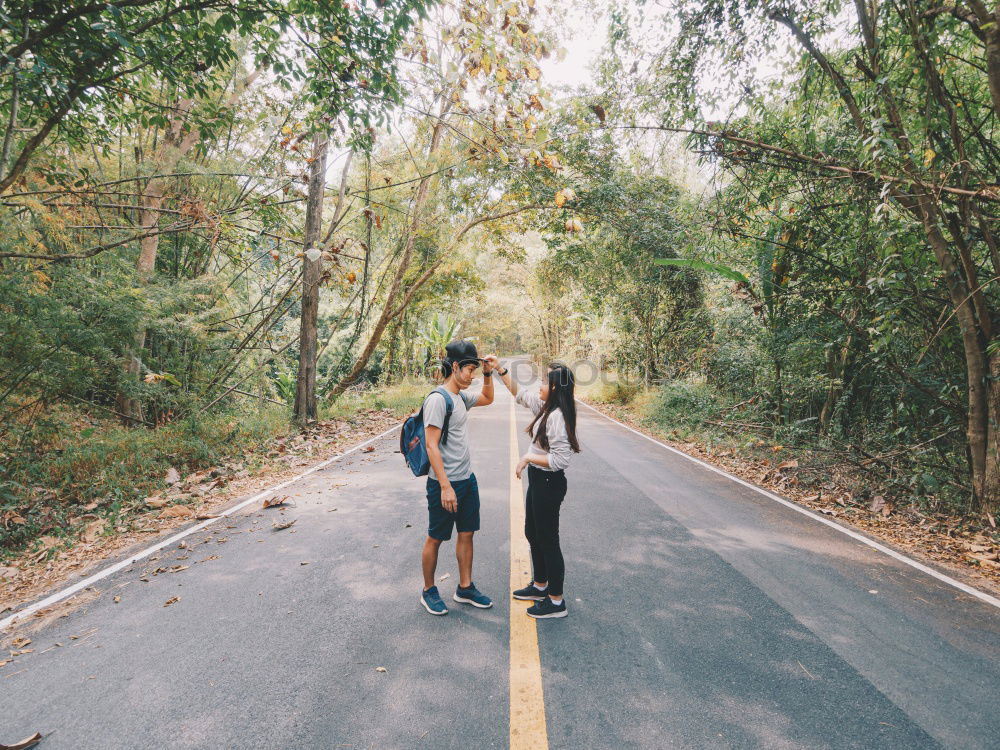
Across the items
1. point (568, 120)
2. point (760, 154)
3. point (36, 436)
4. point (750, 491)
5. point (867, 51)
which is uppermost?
point (568, 120)

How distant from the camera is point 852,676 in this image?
2.78 m

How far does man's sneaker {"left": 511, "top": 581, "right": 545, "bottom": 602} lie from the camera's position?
11.6 feet

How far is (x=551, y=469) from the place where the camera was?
335 cm

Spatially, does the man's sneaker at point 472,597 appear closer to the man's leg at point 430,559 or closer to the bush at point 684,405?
the man's leg at point 430,559

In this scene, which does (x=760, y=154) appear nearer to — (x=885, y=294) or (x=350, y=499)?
(x=885, y=294)

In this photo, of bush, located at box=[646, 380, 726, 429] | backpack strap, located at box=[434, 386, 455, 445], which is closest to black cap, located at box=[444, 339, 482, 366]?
backpack strap, located at box=[434, 386, 455, 445]

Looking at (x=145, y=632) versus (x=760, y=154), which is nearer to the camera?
(x=145, y=632)

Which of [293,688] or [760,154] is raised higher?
[760,154]

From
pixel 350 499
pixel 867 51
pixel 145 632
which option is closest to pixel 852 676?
pixel 145 632

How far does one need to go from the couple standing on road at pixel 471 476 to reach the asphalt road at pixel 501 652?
24cm

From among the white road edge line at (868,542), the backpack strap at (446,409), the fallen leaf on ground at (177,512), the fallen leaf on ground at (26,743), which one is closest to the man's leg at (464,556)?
the backpack strap at (446,409)

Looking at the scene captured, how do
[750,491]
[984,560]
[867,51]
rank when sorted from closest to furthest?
[984,560] < [867,51] < [750,491]

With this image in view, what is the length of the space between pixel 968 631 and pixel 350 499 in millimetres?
6035

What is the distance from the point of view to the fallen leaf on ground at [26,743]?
217 cm
